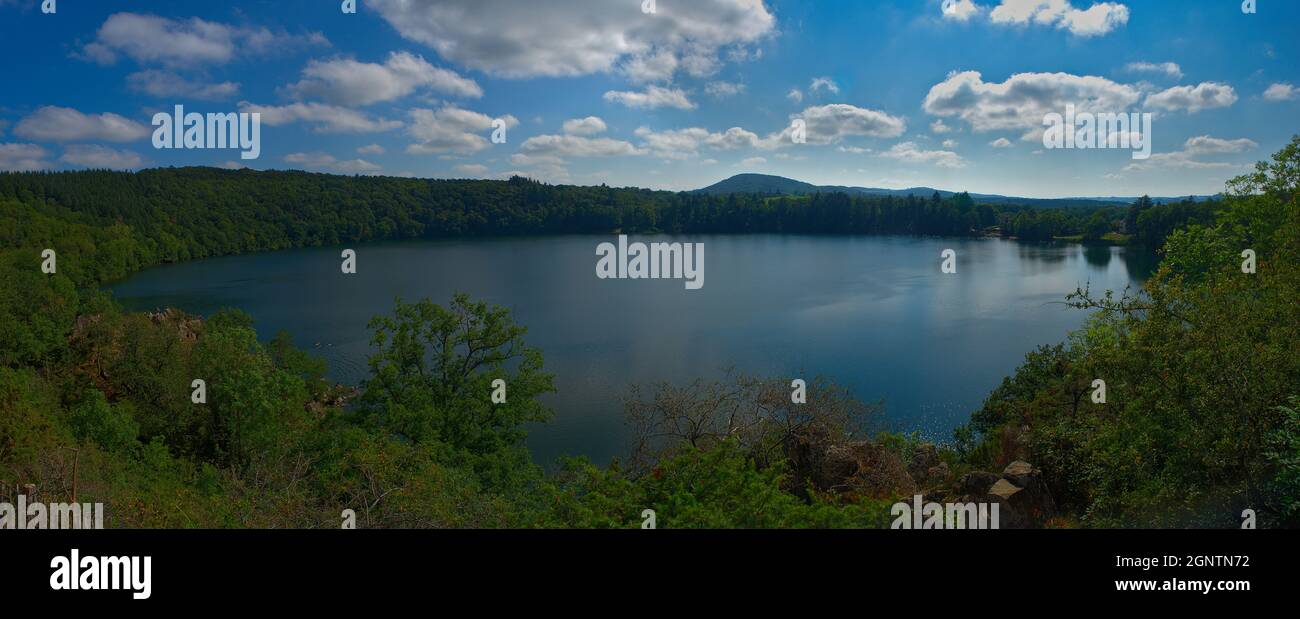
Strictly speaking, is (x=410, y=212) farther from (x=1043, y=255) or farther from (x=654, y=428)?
(x=654, y=428)

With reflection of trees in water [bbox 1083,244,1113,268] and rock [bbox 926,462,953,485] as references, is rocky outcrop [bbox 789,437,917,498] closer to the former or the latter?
rock [bbox 926,462,953,485]

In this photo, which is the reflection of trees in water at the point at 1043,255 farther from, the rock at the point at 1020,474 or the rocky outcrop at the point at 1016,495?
the rocky outcrop at the point at 1016,495

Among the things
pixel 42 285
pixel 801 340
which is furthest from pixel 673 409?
pixel 42 285

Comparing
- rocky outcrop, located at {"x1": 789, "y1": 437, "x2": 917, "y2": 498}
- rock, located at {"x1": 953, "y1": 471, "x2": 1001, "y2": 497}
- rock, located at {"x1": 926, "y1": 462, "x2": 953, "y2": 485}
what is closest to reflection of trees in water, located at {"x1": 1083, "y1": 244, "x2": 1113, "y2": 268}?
rock, located at {"x1": 926, "y1": 462, "x2": 953, "y2": 485}

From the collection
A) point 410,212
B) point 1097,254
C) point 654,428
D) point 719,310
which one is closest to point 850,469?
point 654,428
